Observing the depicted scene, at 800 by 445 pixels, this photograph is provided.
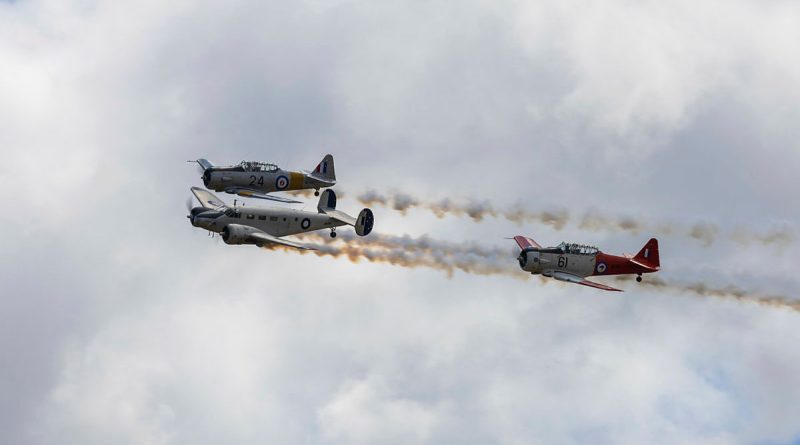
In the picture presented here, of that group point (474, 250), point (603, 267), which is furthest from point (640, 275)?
point (474, 250)

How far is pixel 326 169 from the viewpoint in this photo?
168 meters

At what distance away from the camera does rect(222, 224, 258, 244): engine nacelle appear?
479 feet

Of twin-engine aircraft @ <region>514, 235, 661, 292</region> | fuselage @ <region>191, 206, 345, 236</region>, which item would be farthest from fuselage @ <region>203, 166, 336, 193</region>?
twin-engine aircraft @ <region>514, 235, 661, 292</region>

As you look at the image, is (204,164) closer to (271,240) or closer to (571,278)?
(271,240)

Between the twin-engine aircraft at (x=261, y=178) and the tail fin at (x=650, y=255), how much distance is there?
31538mm

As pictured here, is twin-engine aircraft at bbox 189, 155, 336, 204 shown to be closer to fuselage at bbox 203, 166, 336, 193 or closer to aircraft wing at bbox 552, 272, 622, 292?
fuselage at bbox 203, 166, 336, 193

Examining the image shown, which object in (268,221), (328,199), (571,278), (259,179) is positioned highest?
(259,179)

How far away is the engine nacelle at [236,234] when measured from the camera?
479 ft

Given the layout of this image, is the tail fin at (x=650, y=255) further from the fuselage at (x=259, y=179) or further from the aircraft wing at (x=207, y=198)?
the aircraft wing at (x=207, y=198)

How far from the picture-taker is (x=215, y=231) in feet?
489

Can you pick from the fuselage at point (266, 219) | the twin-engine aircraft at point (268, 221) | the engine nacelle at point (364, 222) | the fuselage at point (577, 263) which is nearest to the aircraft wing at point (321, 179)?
the twin-engine aircraft at point (268, 221)

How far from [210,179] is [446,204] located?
21427 mm

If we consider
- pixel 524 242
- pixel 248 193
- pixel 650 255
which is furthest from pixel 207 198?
pixel 650 255

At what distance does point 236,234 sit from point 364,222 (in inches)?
466
